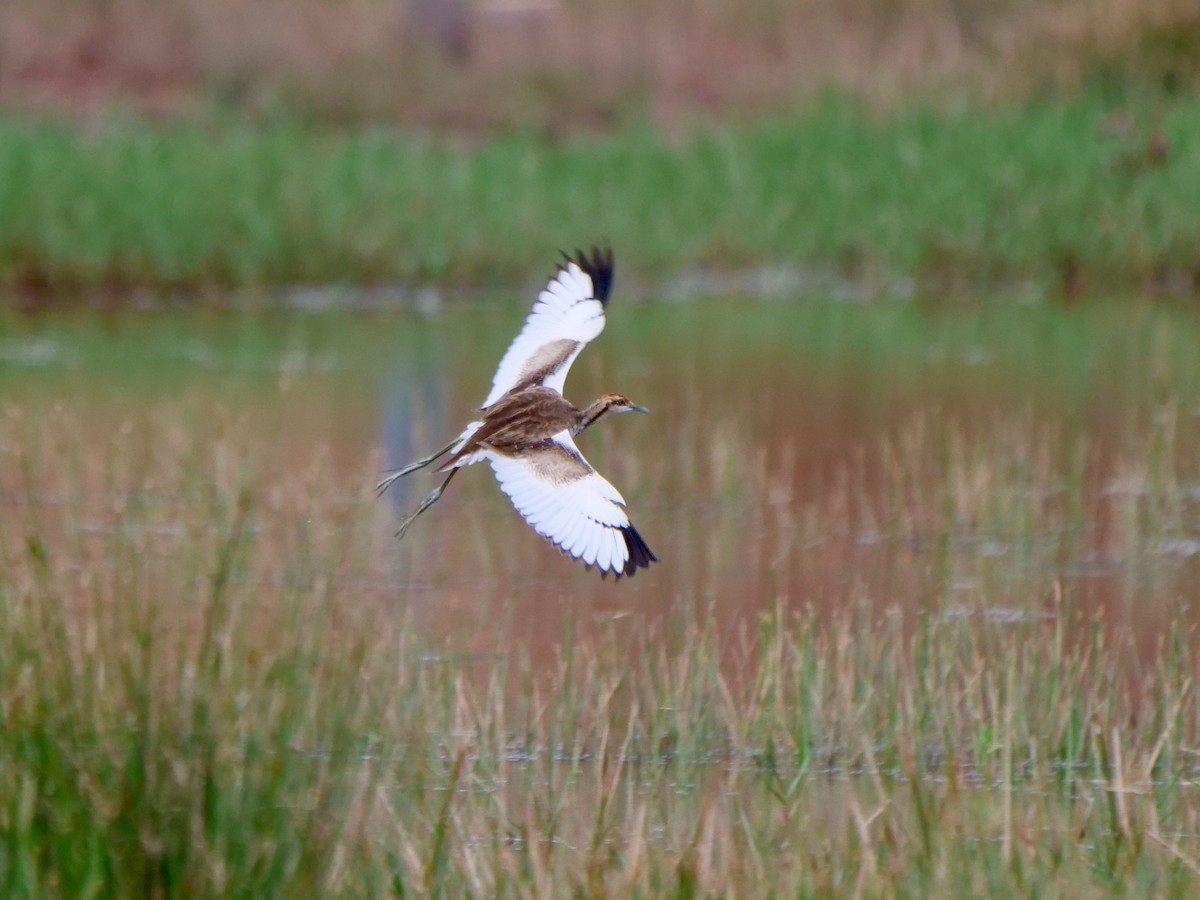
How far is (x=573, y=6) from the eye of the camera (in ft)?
86.1

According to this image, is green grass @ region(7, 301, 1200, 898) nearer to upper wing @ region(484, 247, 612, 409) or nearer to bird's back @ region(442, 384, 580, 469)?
bird's back @ region(442, 384, 580, 469)

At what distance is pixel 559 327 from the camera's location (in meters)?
5.40

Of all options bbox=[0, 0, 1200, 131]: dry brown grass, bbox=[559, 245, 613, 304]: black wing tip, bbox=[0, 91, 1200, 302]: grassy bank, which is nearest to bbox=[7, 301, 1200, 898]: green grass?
bbox=[559, 245, 613, 304]: black wing tip

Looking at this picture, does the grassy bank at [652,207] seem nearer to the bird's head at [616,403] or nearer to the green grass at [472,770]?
the bird's head at [616,403]

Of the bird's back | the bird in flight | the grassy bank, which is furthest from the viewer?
the grassy bank

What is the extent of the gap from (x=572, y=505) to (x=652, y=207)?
11.5m

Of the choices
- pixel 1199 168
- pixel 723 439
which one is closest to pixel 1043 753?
pixel 723 439

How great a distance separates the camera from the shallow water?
6.80 m

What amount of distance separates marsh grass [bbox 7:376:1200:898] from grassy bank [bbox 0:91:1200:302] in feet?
29.7

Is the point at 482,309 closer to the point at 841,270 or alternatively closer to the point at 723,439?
the point at 841,270

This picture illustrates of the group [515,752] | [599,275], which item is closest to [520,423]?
[599,275]

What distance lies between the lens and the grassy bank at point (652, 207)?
1503cm

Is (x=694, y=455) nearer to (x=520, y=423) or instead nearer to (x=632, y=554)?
(x=520, y=423)

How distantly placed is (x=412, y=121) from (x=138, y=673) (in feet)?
60.5
